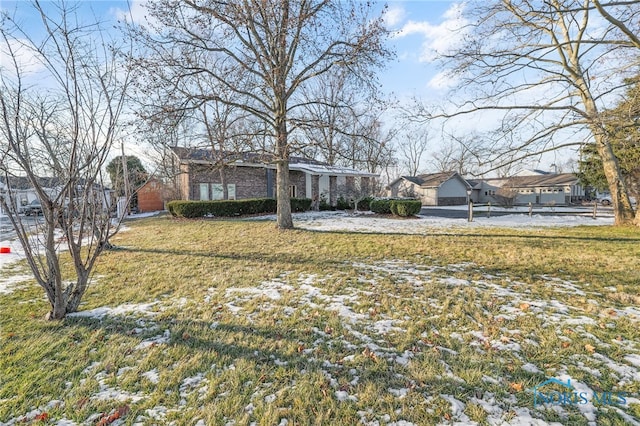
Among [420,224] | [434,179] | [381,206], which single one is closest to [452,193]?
[434,179]

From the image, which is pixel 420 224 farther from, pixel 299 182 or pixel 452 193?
pixel 452 193

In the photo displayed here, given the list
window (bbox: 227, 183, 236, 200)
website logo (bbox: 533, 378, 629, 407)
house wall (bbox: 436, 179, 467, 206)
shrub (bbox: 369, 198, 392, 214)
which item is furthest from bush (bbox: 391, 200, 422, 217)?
house wall (bbox: 436, 179, 467, 206)

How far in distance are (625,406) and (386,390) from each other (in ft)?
5.41

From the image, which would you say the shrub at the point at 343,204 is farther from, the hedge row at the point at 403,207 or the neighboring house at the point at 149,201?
the neighboring house at the point at 149,201

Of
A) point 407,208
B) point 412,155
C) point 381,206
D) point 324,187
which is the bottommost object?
point 407,208

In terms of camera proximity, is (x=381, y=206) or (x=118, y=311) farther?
(x=381, y=206)

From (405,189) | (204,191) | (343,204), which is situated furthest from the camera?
(405,189)

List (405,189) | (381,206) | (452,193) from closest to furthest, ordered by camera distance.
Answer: (381,206)
(452,193)
(405,189)

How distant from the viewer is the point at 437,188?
32500mm

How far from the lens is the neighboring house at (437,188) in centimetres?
3284

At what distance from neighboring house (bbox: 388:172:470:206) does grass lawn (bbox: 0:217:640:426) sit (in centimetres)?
2825

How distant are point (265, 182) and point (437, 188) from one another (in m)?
21.0

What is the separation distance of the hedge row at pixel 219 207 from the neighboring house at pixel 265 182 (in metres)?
2.05

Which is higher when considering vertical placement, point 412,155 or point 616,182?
point 412,155
